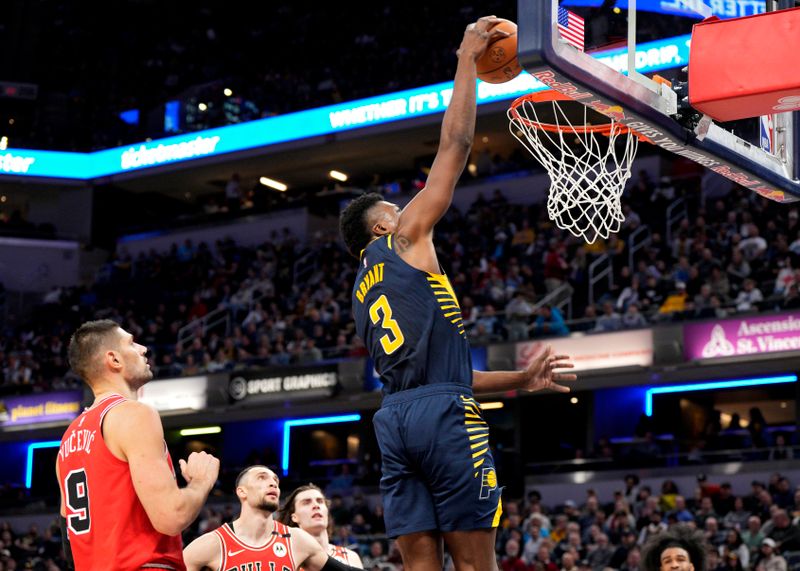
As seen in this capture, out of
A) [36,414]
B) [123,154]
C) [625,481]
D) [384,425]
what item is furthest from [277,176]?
[384,425]

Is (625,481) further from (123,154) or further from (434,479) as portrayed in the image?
→ (123,154)

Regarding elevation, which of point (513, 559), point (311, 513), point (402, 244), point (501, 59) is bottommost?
point (513, 559)

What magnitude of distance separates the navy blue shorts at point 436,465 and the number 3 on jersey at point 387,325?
0.60 feet

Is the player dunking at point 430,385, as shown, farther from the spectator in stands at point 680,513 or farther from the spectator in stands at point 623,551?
the spectator in stands at point 680,513

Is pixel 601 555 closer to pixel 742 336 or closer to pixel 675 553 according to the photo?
pixel 742 336

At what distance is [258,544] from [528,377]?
8.32 feet

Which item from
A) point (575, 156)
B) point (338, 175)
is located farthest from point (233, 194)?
point (575, 156)

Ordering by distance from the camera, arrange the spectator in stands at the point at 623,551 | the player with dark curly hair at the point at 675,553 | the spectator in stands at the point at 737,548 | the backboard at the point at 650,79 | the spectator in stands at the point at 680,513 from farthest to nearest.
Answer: the spectator in stands at the point at 680,513 < the spectator in stands at the point at 623,551 < the spectator in stands at the point at 737,548 < the player with dark curly hair at the point at 675,553 < the backboard at the point at 650,79

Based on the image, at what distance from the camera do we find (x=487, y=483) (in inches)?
176

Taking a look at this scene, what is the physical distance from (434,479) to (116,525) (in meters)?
1.15

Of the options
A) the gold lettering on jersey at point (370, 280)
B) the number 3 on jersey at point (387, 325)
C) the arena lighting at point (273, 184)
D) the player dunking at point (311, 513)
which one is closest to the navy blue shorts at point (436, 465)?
the number 3 on jersey at point (387, 325)

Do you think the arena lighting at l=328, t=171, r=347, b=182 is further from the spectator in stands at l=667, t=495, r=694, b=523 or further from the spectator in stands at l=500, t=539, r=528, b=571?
the spectator in stands at l=667, t=495, r=694, b=523

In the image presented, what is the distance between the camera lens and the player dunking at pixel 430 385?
4406mm

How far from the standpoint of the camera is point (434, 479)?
442cm
